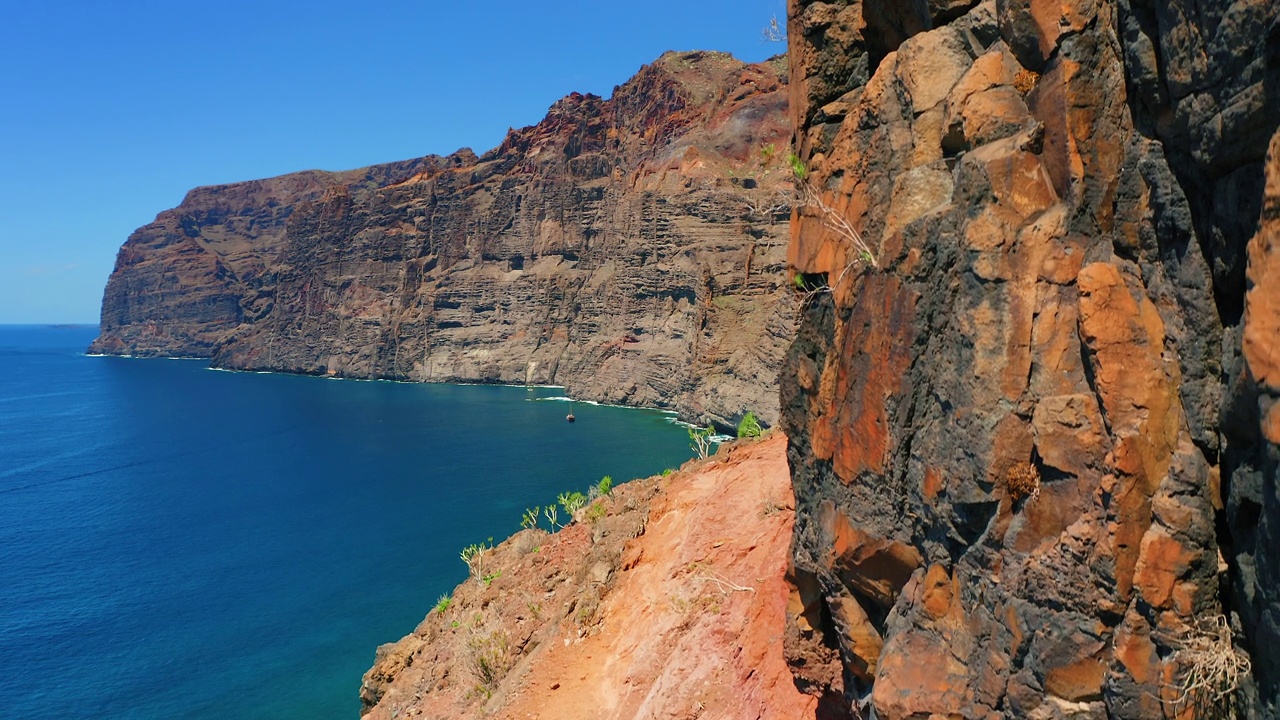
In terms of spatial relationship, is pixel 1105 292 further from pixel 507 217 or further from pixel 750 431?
pixel 507 217

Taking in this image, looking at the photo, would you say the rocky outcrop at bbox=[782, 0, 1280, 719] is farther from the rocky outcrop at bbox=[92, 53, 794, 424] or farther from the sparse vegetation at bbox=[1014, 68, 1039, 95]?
the rocky outcrop at bbox=[92, 53, 794, 424]

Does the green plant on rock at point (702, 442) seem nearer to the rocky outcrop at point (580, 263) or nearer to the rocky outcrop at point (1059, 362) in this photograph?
the rocky outcrop at point (1059, 362)

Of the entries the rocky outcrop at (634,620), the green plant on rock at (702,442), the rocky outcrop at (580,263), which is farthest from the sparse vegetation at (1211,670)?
the rocky outcrop at (580,263)

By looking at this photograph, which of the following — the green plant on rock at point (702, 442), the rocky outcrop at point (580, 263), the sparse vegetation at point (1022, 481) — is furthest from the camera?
the rocky outcrop at point (580, 263)

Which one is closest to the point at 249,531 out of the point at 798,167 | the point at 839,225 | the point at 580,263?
the point at 798,167

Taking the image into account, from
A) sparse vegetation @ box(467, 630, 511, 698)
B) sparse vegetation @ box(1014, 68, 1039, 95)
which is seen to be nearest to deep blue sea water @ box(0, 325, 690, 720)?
sparse vegetation @ box(467, 630, 511, 698)

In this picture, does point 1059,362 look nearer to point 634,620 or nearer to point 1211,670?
point 1211,670

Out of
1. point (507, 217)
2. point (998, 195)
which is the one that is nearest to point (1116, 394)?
point (998, 195)
